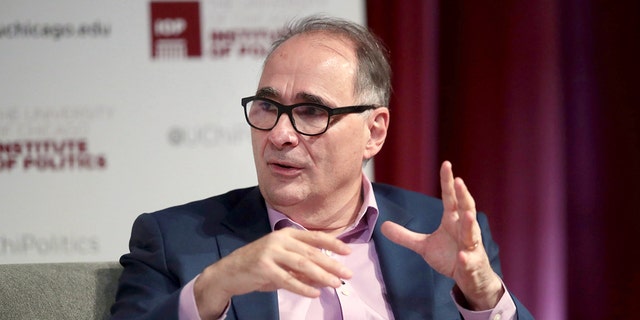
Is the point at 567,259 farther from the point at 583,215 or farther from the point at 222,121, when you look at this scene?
the point at 222,121

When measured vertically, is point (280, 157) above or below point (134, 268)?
above

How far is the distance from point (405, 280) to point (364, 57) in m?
0.65

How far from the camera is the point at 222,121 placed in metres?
3.27

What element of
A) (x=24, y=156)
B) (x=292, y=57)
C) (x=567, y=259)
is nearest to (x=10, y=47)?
(x=24, y=156)

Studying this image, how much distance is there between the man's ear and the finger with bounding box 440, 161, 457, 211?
54 centimetres

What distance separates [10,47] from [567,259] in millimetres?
2489

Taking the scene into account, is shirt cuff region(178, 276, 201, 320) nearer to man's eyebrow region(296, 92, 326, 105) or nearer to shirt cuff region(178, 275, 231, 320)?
shirt cuff region(178, 275, 231, 320)

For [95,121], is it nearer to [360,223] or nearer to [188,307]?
[360,223]

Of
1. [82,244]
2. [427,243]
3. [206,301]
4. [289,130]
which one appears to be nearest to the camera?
[206,301]

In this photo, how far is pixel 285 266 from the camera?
1.71m

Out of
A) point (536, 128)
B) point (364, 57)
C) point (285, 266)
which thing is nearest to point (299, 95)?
point (364, 57)

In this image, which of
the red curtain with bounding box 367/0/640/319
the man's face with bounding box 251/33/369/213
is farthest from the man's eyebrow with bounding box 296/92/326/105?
the red curtain with bounding box 367/0/640/319

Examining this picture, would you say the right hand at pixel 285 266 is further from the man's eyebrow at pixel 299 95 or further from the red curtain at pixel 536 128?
the red curtain at pixel 536 128

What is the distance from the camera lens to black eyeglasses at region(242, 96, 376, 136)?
222cm
